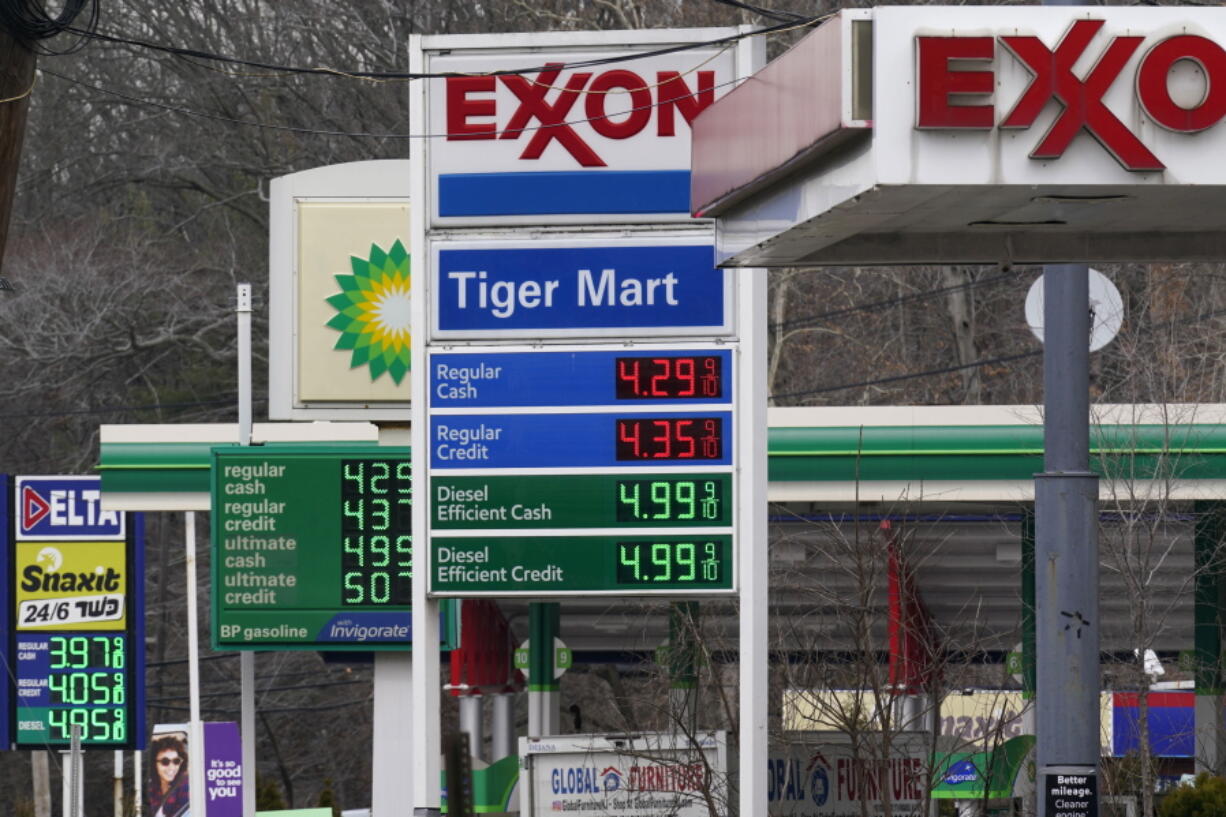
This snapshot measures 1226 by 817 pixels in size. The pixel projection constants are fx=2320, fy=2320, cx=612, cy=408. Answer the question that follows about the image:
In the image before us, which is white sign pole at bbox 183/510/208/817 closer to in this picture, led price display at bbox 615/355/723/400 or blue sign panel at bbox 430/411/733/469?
blue sign panel at bbox 430/411/733/469

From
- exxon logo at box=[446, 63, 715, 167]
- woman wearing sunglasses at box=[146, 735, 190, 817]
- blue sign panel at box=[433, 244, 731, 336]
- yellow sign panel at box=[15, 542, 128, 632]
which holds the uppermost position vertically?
exxon logo at box=[446, 63, 715, 167]

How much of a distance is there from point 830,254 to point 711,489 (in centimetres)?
301

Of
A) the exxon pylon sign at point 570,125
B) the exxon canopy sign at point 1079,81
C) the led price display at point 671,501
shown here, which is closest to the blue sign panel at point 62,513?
the exxon pylon sign at point 570,125

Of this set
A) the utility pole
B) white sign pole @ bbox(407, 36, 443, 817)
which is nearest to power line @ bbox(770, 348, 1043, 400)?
white sign pole @ bbox(407, 36, 443, 817)

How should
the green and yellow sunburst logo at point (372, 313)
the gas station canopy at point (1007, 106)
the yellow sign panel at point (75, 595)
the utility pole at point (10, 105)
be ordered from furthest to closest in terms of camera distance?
the yellow sign panel at point (75, 595) < the green and yellow sunburst logo at point (372, 313) < the utility pole at point (10, 105) < the gas station canopy at point (1007, 106)

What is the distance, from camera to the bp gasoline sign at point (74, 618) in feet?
73.8

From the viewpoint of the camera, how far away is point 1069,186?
893cm

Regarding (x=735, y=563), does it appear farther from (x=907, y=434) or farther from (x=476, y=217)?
(x=907, y=434)

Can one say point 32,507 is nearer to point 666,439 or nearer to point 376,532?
point 376,532

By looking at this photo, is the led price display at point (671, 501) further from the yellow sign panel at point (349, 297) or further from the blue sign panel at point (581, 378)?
the yellow sign panel at point (349, 297)

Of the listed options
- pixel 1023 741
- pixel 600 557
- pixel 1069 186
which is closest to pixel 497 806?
pixel 1023 741

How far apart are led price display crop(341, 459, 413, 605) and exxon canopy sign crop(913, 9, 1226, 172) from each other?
8.87 meters

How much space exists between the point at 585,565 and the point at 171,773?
55.3 ft

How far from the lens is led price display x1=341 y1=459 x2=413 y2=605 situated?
17156mm
